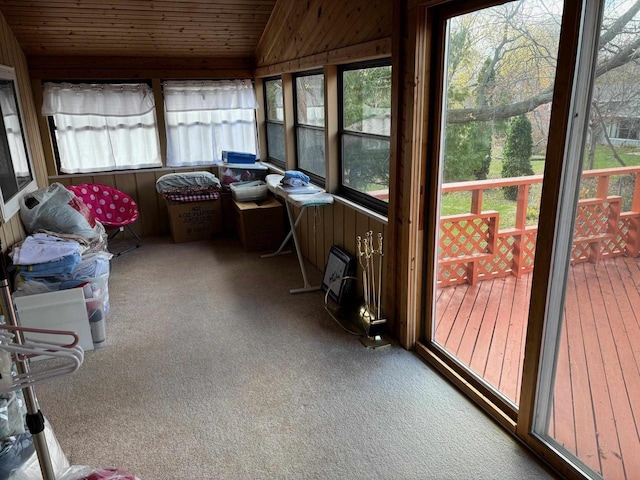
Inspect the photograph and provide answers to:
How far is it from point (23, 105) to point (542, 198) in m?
4.56

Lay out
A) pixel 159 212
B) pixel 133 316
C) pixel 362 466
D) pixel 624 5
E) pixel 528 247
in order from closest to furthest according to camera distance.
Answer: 1. pixel 624 5
2. pixel 362 466
3. pixel 528 247
4. pixel 133 316
5. pixel 159 212

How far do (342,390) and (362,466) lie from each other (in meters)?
0.56

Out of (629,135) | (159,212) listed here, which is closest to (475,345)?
(629,135)

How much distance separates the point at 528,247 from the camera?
98.5 inches

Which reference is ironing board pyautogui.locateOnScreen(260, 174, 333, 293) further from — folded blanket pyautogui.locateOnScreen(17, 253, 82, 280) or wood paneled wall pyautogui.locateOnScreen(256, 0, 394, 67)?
folded blanket pyautogui.locateOnScreen(17, 253, 82, 280)

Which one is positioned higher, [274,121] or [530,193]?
[274,121]

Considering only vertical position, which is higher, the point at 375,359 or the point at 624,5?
the point at 624,5

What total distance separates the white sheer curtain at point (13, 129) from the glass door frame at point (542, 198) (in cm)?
310

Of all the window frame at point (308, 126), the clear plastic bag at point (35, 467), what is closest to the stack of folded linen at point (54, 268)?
the clear plastic bag at point (35, 467)

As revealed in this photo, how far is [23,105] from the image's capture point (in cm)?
452

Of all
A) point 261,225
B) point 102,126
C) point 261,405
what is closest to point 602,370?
point 261,405

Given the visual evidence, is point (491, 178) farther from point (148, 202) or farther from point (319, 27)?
point (148, 202)

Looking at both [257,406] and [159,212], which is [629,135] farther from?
[159,212]

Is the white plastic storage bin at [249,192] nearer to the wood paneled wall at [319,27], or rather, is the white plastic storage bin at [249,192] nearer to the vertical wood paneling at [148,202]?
the vertical wood paneling at [148,202]
